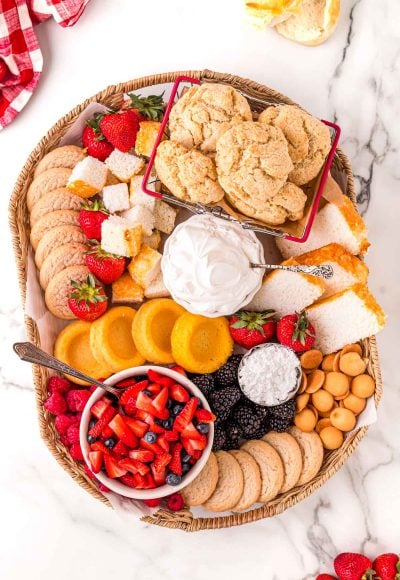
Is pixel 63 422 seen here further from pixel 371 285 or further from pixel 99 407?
pixel 371 285

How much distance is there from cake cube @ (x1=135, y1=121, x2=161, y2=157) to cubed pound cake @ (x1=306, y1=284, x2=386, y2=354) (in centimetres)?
77

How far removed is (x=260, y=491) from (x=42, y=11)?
188cm

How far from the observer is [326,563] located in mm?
2543

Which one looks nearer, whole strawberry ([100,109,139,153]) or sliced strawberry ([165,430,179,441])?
sliced strawberry ([165,430,179,441])

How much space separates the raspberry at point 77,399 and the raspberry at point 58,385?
0.08ft

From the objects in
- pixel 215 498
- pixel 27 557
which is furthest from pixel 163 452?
pixel 27 557


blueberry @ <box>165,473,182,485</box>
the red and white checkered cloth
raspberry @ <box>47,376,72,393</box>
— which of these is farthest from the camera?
the red and white checkered cloth

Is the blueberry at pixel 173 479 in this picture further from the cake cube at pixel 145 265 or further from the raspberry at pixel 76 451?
the cake cube at pixel 145 265

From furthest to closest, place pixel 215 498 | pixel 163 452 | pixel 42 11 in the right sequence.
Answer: pixel 42 11 → pixel 215 498 → pixel 163 452

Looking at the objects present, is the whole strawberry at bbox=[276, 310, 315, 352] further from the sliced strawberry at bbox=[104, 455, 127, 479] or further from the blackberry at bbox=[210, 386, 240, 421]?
the sliced strawberry at bbox=[104, 455, 127, 479]

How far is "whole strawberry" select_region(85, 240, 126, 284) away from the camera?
2301mm

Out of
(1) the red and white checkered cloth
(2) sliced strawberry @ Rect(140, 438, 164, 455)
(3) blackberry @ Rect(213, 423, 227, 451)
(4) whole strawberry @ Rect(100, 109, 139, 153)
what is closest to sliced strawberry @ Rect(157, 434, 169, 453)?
(2) sliced strawberry @ Rect(140, 438, 164, 455)

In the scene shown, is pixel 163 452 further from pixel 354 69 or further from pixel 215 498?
pixel 354 69

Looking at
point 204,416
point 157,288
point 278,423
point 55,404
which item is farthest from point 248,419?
point 55,404
